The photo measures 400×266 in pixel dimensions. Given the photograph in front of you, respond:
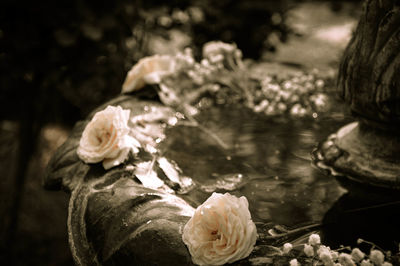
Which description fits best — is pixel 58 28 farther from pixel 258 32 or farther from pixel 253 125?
pixel 258 32

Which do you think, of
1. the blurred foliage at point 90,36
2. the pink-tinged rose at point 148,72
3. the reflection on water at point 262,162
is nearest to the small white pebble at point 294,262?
the reflection on water at point 262,162

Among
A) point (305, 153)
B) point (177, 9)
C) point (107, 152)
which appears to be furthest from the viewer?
point (177, 9)

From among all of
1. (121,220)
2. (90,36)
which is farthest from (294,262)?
(90,36)

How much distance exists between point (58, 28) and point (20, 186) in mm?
996

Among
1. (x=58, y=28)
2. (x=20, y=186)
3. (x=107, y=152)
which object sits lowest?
(x=20, y=186)

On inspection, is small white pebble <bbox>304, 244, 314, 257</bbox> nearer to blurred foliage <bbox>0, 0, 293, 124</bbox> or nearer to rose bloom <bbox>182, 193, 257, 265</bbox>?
rose bloom <bbox>182, 193, 257, 265</bbox>

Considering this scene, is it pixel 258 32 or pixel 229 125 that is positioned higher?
pixel 258 32

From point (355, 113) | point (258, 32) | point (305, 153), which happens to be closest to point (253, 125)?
point (305, 153)

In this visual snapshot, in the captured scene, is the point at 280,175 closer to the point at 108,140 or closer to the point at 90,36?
the point at 108,140

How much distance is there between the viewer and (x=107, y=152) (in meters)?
1.22

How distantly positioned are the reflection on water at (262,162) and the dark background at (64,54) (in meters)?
0.78

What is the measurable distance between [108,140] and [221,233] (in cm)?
53

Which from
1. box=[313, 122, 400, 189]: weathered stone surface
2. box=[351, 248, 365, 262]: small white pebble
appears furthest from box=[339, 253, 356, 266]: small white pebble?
box=[313, 122, 400, 189]: weathered stone surface

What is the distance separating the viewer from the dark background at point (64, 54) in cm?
200
